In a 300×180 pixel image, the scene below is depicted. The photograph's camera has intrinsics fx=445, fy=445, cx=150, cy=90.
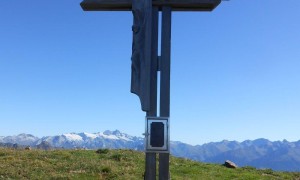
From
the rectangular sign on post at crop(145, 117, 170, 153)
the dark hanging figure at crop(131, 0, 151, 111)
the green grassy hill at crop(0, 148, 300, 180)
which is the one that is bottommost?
the green grassy hill at crop(0, 148, 300, 180)

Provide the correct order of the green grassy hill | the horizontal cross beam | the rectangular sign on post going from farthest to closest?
1. the green grassy hill
2. the horizontal cross beam
3. the rectangular sign on post

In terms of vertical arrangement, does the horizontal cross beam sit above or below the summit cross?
above

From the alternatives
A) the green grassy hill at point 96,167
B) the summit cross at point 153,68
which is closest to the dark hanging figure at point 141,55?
the summit cross at point 153,68

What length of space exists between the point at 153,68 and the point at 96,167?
14.7m

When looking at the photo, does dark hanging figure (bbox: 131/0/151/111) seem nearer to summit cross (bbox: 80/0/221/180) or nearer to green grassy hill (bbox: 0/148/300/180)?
summit cross (bbox: 80/0/221/180)

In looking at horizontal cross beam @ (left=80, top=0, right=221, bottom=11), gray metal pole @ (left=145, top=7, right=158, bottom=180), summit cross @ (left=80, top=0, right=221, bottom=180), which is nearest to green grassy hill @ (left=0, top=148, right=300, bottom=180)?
gray metal pole @ (left=145, top=7, right=158, bottom=180)

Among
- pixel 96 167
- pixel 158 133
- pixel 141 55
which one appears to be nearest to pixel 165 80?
pixel 141 55

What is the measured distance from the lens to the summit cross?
368 inches

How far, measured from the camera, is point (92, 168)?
23.3 meters

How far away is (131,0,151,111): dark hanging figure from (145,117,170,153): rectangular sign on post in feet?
1.18

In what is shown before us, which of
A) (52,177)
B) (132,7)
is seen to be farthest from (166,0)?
(52,177)

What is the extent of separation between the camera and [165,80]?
9664 mm

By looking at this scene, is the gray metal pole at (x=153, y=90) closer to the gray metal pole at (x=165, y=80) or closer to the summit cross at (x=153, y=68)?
the summit cross at (x=153, y=68)

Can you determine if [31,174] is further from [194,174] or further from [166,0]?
[166,0]
